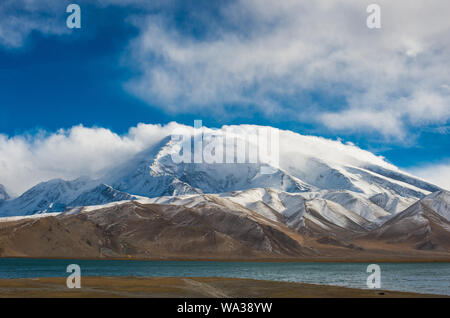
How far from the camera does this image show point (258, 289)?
69.8 meters
